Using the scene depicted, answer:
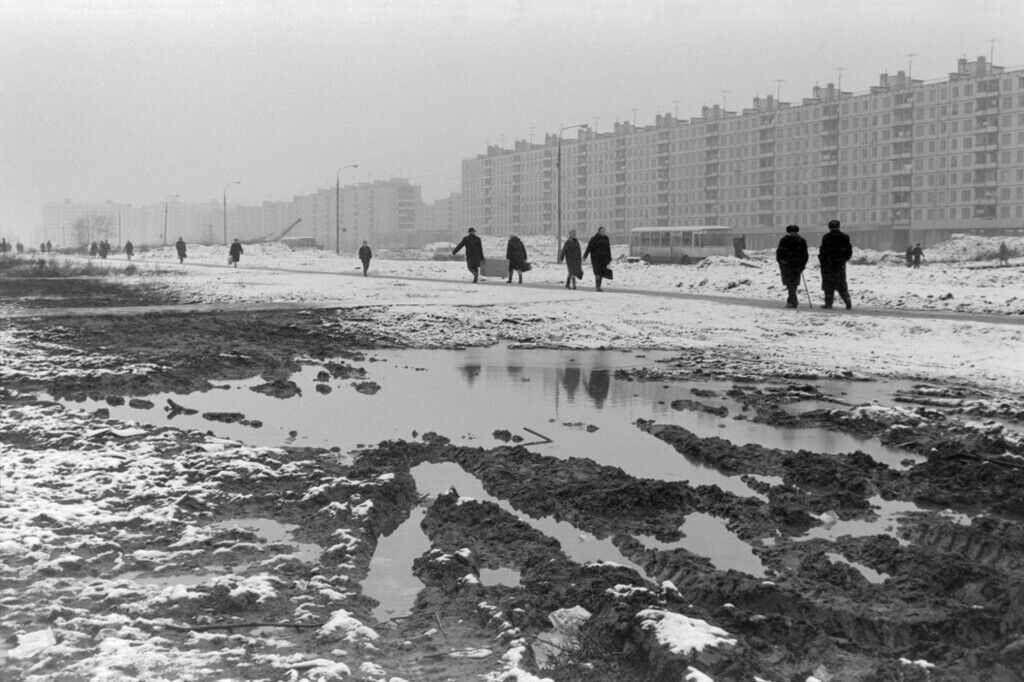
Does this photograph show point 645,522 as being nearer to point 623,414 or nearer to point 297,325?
point 623,414

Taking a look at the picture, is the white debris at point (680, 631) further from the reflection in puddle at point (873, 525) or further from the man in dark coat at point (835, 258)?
the man in dark coat at point (835, 258)

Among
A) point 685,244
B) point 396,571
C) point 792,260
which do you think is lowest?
point 396,571

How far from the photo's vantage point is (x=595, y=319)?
18.7 m

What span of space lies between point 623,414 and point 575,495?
3.24 metres

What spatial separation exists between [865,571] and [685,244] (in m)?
61.2

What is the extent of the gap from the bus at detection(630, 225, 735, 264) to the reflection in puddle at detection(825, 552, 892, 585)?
59.1 metres

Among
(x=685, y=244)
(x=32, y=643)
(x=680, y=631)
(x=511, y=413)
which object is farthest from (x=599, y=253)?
(x=685, y=244)

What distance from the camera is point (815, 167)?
396 ft

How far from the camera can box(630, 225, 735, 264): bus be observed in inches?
2510

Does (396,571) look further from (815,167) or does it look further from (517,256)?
(815,167)

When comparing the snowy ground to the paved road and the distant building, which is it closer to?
the paved road

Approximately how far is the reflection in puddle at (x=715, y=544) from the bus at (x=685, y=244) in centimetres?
5848

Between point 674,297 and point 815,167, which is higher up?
point 815,167

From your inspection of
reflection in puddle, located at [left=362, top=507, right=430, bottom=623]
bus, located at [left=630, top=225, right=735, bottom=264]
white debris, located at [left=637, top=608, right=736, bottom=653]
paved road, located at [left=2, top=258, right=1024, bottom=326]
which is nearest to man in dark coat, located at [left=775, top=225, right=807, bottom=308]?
paved road, located at [left=2, top=258, right=1024, bottom=326]
